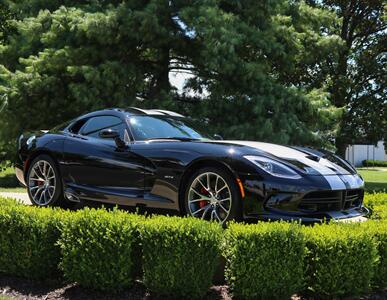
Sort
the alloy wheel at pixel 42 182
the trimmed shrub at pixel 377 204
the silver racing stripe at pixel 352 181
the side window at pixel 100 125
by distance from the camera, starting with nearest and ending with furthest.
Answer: the silver racing stripe at pixel 352 181
the trimmed shrub at pixel 377 204
the side window at pixel 100 125
the alloy wheel at pixel 42 182

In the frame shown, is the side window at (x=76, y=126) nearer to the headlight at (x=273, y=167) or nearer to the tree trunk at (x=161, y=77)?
the headlight at (x=273, y=167)

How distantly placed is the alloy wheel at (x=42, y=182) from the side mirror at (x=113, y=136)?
1.24 m

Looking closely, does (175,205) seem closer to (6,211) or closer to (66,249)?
(66,249)

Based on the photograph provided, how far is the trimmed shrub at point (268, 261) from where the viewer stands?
4.36 metres

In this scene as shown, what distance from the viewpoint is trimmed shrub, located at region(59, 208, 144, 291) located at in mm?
4684

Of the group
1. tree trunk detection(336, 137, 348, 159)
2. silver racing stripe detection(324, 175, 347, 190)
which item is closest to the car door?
silver racing stripe detection(324, 175, 347, 190)

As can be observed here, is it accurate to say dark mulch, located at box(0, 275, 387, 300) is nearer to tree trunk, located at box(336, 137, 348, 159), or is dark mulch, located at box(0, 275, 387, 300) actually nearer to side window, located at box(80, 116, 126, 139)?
side window, located at box(80, 116, 126, 139)

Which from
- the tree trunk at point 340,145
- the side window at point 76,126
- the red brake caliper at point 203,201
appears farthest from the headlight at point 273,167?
the tree trunk at point 340,145

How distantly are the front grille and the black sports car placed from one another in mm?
11

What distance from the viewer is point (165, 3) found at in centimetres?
1272

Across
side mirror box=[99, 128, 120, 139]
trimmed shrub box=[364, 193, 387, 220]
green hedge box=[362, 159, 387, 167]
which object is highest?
side mirror box=[99, 128, 120, 139]

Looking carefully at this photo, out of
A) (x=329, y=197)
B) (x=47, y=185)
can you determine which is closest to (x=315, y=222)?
(x=329, y=197)

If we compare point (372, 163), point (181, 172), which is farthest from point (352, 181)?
point (372, 163)

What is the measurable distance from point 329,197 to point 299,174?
447 millimetres
